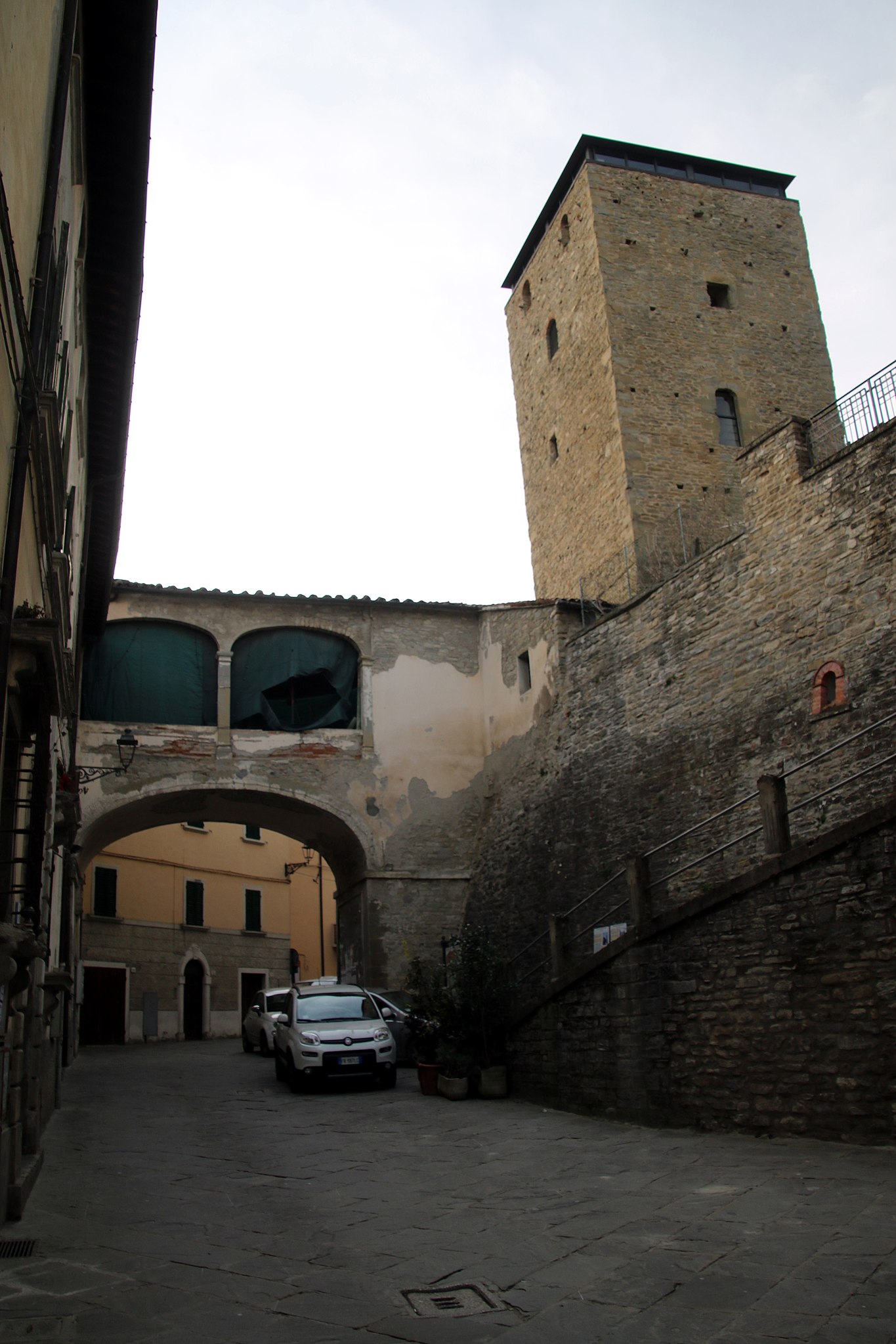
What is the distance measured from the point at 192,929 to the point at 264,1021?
1049cm

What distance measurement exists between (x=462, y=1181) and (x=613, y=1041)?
10.7 ft

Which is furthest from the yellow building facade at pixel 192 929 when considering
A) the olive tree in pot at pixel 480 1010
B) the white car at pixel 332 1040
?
the olive tree in pot at pixel 480 1010

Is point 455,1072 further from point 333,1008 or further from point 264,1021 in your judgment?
point 264,1021

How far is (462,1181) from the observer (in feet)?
24.0

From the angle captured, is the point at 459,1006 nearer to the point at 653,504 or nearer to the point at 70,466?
the point at 70,466

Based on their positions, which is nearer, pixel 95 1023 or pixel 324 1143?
pixel 324 1143

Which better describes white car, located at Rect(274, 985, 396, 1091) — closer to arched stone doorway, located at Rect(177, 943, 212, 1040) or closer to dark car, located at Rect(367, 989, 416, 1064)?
dark car, located at Rect(367, 989, 416, 1064)

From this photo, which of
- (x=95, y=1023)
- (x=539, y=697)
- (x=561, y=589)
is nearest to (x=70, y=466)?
(x=539, y=697)

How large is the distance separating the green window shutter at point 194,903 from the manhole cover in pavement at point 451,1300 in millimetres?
24456

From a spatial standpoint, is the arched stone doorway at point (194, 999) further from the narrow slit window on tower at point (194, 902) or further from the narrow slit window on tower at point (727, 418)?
the narrow slit window on tower at point (727, 418)

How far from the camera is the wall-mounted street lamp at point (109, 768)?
1503 cm

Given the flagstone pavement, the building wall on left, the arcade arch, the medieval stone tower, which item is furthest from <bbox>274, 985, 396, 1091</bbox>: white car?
the medieval stone tower

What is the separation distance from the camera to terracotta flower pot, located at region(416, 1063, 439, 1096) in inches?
499

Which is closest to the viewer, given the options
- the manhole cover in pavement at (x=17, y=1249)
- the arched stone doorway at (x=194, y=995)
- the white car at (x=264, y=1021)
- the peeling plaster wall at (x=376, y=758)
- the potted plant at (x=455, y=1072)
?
the manhole cover in pavement at (x=17, y=1249)
